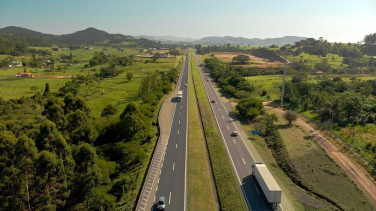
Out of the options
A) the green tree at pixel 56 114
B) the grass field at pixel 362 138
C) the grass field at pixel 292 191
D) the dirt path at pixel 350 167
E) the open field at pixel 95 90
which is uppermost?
the green tree at pixel 56 114

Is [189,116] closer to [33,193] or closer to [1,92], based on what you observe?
[33,193]

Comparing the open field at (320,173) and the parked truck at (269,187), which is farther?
the open field at (320,173)

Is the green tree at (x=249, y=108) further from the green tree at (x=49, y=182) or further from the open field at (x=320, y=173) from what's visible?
the green tree at (x=49, y=182)

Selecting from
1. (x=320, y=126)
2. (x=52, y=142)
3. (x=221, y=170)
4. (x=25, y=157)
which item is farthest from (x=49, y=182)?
(x=320, y=126)

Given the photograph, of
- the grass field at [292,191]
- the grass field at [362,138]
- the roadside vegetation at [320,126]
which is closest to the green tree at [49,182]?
the grass field at [292,191]

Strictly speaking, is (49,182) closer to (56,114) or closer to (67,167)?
(67,167)

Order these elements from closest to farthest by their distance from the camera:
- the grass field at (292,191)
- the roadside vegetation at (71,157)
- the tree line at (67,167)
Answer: the tree line at (67,167)
the roadside vegetation at (71,157)
the grass field at (292,191)
